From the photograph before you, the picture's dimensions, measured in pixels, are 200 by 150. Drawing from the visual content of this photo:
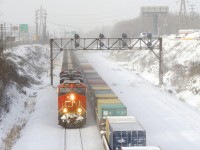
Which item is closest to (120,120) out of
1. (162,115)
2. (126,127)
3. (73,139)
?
(126,127)

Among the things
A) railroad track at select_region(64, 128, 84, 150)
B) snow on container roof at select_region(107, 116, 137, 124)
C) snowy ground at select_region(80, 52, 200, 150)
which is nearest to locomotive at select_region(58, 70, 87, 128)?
railroad track at select_region(64, 128, 84, 150)

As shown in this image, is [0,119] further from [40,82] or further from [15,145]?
[40,82]

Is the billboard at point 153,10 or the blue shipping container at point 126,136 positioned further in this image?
the billboard at point 153,10

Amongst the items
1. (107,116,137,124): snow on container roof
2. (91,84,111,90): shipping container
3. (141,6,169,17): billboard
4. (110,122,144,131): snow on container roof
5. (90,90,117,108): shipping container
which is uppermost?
(141,6,169,17): billboard

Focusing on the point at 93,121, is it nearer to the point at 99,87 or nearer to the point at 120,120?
the point at 99,87

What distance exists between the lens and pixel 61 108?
29.4m

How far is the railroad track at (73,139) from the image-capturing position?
2578 cm

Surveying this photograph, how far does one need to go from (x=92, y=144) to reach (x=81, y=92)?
505 cm

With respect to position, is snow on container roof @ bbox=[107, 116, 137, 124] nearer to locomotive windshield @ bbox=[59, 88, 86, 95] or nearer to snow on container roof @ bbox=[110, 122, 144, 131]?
snow on container roof @ bbox=[110, 122, 144, 131]

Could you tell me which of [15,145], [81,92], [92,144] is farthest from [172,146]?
[15,145]

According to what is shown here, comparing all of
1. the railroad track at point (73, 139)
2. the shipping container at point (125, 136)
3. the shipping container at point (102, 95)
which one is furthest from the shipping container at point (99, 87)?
the shipping container at point (125, 136)

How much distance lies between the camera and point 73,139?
27656 millimetres

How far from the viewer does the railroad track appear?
25.8 m

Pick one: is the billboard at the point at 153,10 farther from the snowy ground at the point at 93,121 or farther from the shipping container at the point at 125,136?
the shipping container at the point at 125,136
